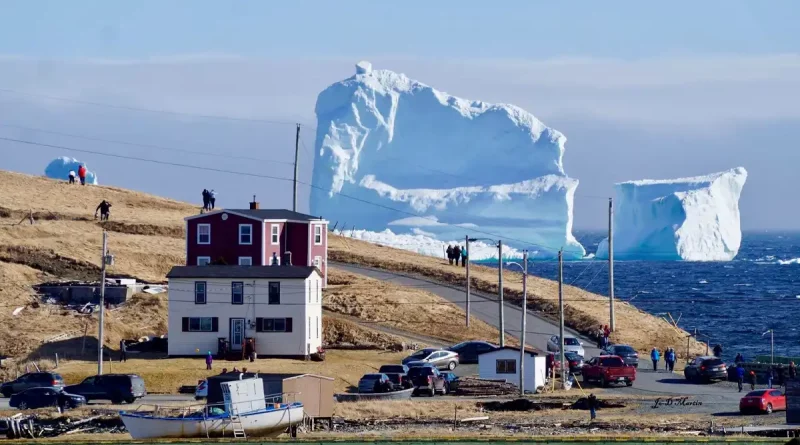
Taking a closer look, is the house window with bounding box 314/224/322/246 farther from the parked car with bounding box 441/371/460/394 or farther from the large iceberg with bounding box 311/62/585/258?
the large iceberg with bounding box 311/62/585/258

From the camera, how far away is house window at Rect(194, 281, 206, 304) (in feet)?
193

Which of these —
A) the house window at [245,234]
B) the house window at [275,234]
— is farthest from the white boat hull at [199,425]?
the house window at [275,234]

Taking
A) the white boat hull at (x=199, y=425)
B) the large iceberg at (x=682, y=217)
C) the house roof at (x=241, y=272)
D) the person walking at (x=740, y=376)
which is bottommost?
the white boat hull at (x=199, y=425)

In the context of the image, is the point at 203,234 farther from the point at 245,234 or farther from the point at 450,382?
the point at 450,382

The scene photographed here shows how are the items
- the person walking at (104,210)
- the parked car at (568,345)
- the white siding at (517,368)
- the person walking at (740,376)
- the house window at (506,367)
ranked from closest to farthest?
the person walking at (740,376) < the white siding at (517,368) < the house window at (506,367) < the parked car at (568,345) < the person walking at (104,210)

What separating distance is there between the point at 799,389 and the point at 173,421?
60.7ft

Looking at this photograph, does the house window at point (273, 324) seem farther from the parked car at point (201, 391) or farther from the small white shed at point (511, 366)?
the parked car at point (201, 391)

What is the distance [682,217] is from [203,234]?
292ft

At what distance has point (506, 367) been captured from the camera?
174 ft

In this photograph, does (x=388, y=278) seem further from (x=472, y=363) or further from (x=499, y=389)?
(x=499, y=389)

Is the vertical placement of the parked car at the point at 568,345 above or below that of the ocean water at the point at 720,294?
below

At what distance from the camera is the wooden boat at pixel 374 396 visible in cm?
4744

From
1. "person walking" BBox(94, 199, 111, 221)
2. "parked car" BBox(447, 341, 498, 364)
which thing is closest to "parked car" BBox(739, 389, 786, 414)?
"parked car" BBox(447, 341, 498, 364)

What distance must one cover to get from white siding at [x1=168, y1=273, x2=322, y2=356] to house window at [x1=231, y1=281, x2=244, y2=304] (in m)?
0.16
